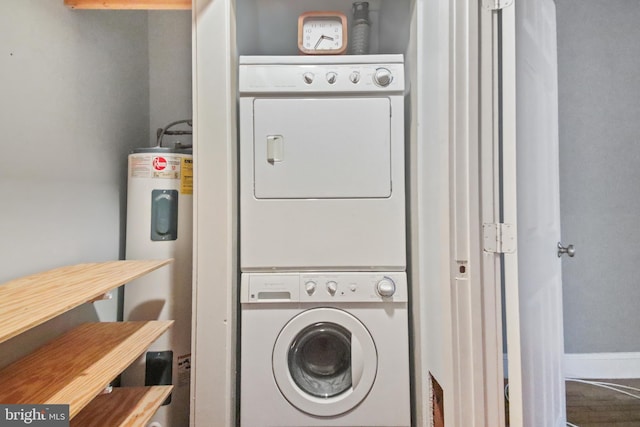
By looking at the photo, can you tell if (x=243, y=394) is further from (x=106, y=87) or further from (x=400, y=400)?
(x=106, y=87)

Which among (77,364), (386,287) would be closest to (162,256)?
(77,364)

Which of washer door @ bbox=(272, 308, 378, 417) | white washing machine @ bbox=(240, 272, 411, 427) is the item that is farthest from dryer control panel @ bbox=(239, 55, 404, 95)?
washer door @ bbox=(272, 308, 378, 417)

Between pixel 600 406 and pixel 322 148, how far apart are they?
2.22m

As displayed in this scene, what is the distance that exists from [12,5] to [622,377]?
373 centimetres

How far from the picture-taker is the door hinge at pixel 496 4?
3.19 feet

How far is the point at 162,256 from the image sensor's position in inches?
55.9

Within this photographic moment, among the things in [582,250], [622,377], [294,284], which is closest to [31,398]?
[294,284]

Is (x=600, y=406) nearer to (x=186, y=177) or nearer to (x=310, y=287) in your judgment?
(x=310, y=287)

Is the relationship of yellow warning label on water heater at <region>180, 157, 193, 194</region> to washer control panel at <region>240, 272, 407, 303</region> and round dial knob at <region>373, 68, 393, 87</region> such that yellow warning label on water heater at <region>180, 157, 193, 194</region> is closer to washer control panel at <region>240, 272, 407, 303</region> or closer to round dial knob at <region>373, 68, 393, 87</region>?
washer control panel at <region>240, 272, 407, 303</region>

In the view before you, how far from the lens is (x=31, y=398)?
766mm

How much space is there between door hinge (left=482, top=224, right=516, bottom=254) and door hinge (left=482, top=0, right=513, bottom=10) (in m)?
0.72

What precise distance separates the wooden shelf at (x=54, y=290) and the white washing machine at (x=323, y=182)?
505mm

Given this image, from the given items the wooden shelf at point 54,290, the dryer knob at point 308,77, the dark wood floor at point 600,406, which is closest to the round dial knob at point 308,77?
the dryer knob at point 308,77

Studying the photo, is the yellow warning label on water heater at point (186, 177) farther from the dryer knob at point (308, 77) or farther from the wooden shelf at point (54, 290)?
the dryer knob at point (308, 77)
